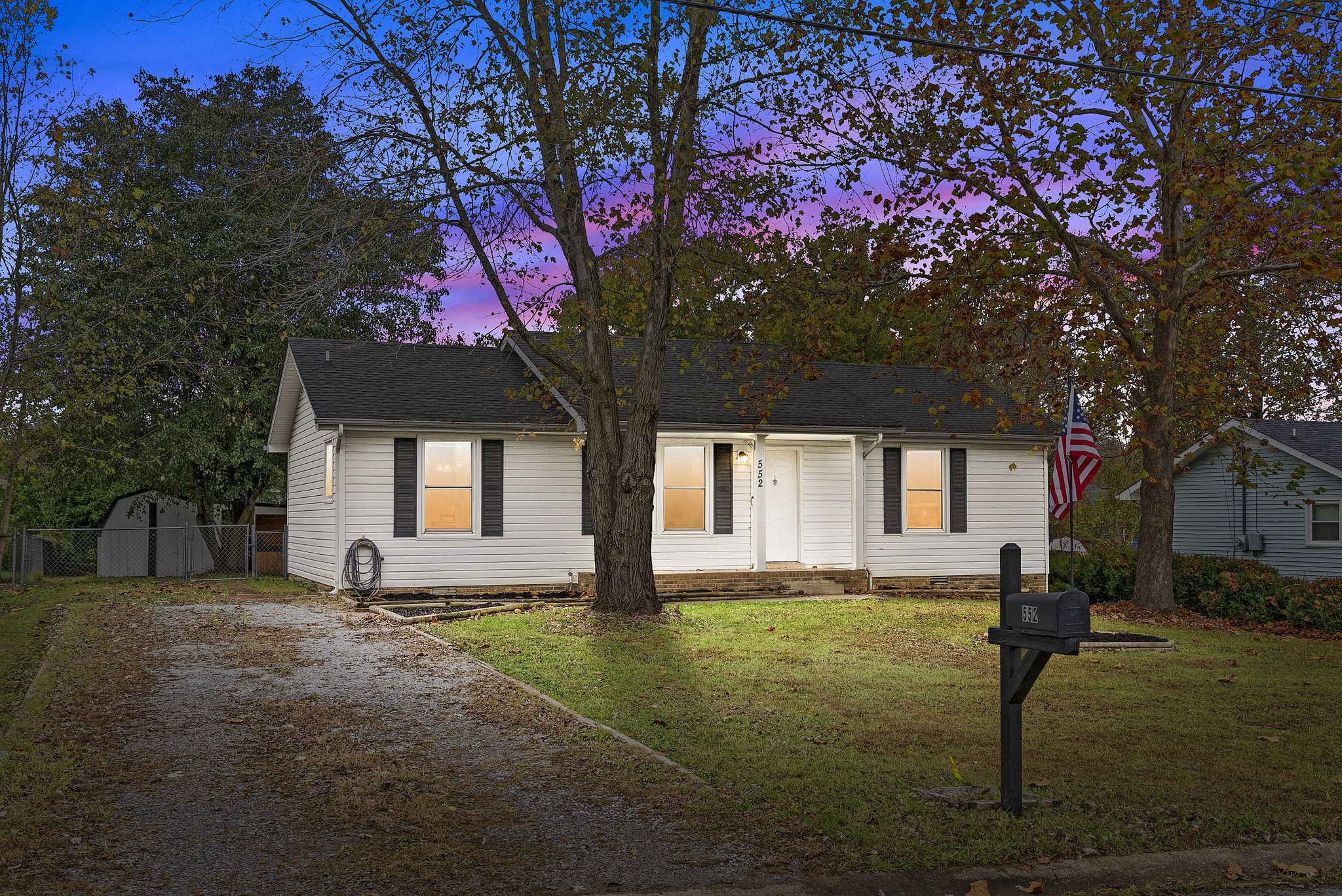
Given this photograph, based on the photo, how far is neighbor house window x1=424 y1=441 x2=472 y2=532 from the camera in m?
18.9

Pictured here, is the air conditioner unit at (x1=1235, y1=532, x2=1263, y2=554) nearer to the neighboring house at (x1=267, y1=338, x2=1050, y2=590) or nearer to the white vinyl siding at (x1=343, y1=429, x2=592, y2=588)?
the neighboring house at (x1=267, y1=338, x2=1050, y2=590)

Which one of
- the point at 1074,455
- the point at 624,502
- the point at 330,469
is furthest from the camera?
the point at 330,469

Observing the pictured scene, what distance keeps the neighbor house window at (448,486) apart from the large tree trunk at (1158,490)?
10.6 m

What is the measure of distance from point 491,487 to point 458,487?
1.82ft

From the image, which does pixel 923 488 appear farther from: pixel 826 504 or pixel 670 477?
pixel 670 477

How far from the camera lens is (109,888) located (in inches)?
180

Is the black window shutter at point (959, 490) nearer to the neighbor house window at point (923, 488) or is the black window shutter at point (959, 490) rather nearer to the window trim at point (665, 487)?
the neighbor house window at point (923, 488)

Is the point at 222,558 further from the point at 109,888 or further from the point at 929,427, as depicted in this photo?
the point at 109,888

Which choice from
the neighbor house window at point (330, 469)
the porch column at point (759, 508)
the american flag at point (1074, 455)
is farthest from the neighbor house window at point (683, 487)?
the american flag at point (1074, 455)

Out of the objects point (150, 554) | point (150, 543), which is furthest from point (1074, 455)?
point (150, 543)

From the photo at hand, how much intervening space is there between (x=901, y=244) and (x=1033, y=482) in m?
8.81

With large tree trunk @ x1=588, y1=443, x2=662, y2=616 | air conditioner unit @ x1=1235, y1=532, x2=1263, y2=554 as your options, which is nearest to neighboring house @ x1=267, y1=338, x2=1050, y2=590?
large tree trunk @ x1=588, y1=443, x2=662, y2=616

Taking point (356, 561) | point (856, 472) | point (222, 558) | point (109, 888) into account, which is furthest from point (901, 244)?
point (222, 558)

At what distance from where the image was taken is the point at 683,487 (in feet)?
65.8
